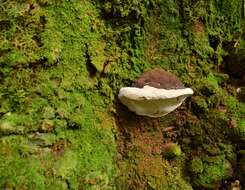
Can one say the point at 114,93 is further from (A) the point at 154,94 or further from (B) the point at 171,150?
(B) the point at 171,150

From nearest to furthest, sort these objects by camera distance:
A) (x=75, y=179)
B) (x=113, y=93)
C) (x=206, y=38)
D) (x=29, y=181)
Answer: (x=29, y=181)
(x=75, y=179)
(x=113, y=93)
(x=206, y=38)

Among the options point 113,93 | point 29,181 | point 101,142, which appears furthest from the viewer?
point 113,93

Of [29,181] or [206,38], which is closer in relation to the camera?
[29,181]

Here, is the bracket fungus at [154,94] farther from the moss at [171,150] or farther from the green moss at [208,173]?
the green moss at [208,173]

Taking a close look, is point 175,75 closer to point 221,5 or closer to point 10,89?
point 221,5

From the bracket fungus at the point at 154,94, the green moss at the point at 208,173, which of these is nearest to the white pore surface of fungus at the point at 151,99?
the bracket fungus at the point at 154,94

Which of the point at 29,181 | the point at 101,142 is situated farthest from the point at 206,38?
the point at 29,181

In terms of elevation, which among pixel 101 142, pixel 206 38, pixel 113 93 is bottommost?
pixel 101 142
